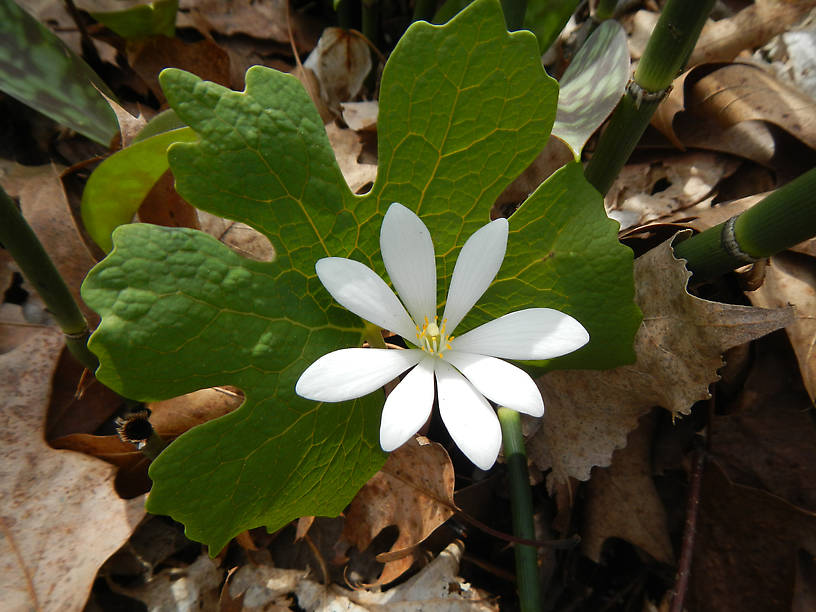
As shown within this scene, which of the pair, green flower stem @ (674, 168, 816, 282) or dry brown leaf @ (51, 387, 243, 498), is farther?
dry brown leaf @ (51, 387, 243, 498)

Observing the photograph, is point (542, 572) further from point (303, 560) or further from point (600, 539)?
point (303, 560)

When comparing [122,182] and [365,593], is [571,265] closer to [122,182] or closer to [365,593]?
[365,593]

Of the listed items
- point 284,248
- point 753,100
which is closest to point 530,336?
point 284,248

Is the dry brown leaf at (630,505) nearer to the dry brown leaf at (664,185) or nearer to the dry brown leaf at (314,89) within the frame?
the dry brown leaf at (664,185)

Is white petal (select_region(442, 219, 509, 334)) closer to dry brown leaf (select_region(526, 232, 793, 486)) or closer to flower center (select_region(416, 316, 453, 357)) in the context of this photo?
flower center (select_region(416, 316, 453, 357))

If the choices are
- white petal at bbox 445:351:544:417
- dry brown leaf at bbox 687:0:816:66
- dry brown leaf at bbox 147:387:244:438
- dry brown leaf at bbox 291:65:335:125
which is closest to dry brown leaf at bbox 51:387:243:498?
dry brown leaf at bbox 147:387:244:438

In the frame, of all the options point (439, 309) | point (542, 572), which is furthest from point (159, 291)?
point (542, 572)

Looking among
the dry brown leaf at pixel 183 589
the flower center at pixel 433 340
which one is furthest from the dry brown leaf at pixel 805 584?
the dry brown leaf at pixel 183 589
